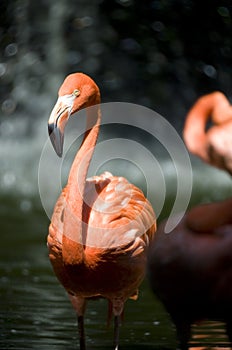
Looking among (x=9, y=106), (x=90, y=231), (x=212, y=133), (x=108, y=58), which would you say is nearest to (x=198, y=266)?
(x=212, y=133)

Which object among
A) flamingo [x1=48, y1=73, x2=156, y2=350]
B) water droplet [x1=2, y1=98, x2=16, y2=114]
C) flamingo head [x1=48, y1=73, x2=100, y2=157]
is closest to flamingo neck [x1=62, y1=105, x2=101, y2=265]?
flamingo [x1=48, y1=73, x2=156, y2=350]

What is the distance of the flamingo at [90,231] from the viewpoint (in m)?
4.14

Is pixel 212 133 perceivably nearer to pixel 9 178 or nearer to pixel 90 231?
pixel 90 231

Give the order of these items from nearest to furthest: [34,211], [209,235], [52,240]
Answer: [209,235] → [52,240] → [34,211]

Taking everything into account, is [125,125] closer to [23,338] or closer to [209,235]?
[23,338]

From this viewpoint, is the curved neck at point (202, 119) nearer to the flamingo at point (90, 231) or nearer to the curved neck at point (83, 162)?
the flamingo at point (90, 231)

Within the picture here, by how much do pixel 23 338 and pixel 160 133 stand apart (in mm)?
8123

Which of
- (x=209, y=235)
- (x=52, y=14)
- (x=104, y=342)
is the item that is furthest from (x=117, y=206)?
(x=52, y=14)

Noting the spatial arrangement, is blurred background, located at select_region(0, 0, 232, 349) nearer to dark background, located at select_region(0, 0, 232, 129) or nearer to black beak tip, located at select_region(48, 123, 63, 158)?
dark background, located at select_region(0, 0, 232, 129)

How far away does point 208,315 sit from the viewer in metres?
3.52

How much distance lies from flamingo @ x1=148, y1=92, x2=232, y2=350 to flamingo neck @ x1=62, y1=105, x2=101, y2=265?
0.61 meters

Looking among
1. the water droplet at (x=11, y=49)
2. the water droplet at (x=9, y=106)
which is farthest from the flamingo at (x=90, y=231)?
the water droplet at (x=9, y=106)

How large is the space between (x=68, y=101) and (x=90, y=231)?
1.88ft

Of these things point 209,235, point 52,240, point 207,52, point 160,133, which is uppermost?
point 209,235
